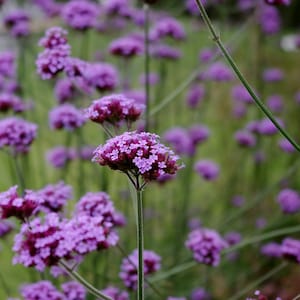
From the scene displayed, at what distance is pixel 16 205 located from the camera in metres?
0.99

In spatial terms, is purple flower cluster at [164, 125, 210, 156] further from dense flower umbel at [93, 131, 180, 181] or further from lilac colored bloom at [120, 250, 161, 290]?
dense flower umbel at [93, 131, 180, 181]

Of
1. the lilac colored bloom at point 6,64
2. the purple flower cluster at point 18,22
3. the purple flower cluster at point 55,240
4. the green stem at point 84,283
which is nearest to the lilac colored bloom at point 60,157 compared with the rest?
the lilac colored bloom at point 6,64

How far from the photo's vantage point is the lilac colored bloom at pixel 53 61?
126 centimetres

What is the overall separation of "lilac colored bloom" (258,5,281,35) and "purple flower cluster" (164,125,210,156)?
91 centimetres

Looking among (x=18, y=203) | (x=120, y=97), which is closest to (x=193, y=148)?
(x=120, y=97)

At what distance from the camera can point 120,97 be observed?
42.9 inches

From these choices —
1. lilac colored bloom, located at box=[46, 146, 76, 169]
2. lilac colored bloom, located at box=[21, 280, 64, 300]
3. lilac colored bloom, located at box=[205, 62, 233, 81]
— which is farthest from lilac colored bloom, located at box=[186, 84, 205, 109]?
lilac colored bloom, located at box=[21, 280, 64, 300]

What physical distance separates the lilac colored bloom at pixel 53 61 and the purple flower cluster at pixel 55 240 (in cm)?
36

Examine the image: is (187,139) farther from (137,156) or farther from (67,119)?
(137,156)

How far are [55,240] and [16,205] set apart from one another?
92mm

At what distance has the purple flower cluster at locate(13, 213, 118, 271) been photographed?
3.17 feet

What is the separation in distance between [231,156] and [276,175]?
13.0 inches

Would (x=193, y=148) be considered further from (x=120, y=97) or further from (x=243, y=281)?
(x=120, y=97)

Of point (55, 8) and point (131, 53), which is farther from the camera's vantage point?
point (55, 8)
